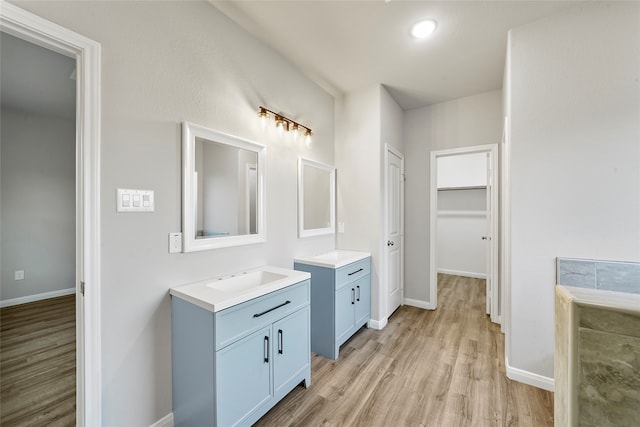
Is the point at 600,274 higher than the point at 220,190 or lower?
lower

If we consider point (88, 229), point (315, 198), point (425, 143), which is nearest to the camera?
point (88, 229)

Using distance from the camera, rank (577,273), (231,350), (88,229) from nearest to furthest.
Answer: (88,229) < (231,350) < (577,273)

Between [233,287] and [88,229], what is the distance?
3.00 ft

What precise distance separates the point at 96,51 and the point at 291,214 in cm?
173

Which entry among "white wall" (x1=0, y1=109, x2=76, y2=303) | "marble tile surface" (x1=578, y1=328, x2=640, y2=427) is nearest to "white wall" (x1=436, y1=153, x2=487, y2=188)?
"marble tile surface" (x1=578, y1=328, x2=640, y2=427)

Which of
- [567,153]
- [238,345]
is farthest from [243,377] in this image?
[567,153]

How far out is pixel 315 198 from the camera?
286 cm

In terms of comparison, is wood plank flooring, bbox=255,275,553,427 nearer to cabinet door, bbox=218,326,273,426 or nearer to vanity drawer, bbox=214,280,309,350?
cabinet door, bbox=218,326,273,426

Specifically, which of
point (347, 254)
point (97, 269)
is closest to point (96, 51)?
point (97, 269)

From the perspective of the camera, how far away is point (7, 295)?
354cm

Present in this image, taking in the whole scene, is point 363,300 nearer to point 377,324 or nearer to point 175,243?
point 377,324

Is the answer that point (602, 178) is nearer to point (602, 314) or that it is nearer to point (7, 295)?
point (602, 314)

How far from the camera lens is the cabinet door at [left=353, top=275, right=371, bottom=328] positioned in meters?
2.66

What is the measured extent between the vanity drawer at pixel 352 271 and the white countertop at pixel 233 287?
0.53m
